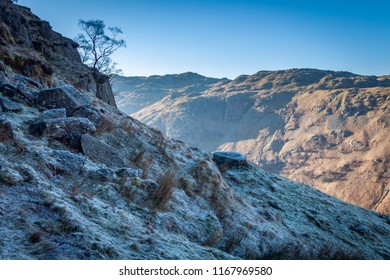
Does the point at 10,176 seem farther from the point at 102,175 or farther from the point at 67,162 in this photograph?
the point at 102,175

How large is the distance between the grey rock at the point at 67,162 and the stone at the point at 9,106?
3274 mm

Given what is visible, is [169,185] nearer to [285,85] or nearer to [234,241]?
[234,241]

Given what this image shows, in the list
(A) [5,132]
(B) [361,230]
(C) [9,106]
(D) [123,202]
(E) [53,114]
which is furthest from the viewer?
(B) [361,230]

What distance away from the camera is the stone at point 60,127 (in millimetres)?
8094

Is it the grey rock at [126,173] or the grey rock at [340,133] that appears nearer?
the grey rock at [126,173]

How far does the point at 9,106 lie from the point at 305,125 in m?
112

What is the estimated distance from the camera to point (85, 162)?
296 inches

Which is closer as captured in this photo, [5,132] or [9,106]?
[5,132]

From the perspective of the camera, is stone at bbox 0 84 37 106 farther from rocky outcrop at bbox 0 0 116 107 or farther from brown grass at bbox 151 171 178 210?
brown grass at bbox 151 171 178 210

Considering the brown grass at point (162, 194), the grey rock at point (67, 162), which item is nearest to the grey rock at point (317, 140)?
the brown grass at point (162, 194)

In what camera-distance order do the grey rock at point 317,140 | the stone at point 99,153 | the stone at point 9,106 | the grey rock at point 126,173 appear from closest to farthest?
the grey rock at point 126,173
the stone at point 99,153
the stone at point 9,106
the grey rock at point 317,140

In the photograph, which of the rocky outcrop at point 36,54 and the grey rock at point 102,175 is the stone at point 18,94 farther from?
the grey rock at point 102,175

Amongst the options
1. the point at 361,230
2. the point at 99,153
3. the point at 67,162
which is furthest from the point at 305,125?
the point at 67,162

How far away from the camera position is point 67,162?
22.9 ft
